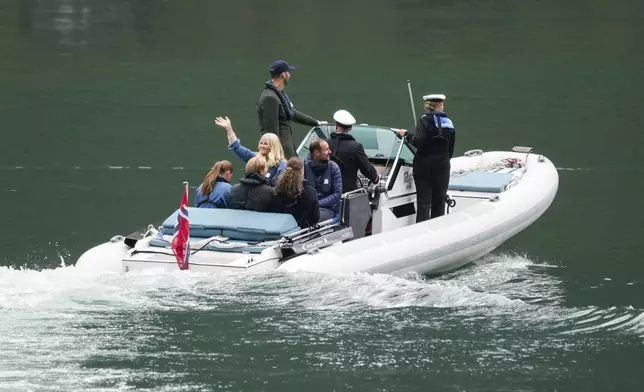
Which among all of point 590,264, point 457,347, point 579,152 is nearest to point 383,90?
point 579,152

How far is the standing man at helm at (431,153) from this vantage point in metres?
12.7

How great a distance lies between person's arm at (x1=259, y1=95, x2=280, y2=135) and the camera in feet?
40.8

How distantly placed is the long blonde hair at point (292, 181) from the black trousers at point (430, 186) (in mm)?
1794

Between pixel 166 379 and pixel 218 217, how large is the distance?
2.71 meters

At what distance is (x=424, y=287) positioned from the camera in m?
10.8

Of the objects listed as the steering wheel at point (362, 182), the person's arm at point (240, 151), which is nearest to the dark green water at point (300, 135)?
the steering wheel at point (362, 182)

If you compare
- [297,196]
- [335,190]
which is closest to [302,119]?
[335,190]

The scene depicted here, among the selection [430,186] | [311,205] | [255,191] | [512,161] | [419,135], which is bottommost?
[512,161]

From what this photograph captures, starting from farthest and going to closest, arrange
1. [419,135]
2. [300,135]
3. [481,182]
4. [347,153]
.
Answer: [300,135], [481,182], [419,135], [347,153]

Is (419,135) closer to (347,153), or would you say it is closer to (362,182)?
(362,182)

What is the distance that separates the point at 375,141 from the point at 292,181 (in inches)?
76.6

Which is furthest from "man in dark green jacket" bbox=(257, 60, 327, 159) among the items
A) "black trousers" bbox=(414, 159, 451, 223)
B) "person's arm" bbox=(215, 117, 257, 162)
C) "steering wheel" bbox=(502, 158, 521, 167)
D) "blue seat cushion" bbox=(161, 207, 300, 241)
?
"steering wheel" bbox=(502, 158, 521, 167)

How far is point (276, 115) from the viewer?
490 inches

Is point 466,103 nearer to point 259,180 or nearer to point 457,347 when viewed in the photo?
point 259,180
